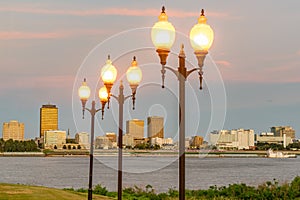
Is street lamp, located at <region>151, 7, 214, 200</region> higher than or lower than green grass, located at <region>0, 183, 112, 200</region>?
higher

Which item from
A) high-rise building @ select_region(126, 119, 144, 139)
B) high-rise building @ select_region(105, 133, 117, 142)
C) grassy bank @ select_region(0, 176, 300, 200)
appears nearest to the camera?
high-rise building @ select_region(126, 119, 144, 139)

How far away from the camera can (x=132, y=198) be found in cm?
2686

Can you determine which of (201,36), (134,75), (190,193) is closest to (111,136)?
(134,75)

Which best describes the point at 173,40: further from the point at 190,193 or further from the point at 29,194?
the point at 190,193

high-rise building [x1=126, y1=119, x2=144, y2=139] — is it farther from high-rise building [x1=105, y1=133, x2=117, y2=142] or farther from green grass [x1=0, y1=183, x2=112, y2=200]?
green grass [x1=0, y1=183, x2=112, y2=200]

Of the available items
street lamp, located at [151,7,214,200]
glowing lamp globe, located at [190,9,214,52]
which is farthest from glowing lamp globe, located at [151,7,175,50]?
glowing lamp globe, located at [190,9,214,52]

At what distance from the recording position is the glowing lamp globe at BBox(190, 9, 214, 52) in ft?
34.4

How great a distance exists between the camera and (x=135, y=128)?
17.5m

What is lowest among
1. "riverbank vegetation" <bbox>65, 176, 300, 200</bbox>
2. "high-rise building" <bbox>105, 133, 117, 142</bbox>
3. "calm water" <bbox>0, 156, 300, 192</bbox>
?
"calm water" <bbox>0, 156, 300, 192</bbox>

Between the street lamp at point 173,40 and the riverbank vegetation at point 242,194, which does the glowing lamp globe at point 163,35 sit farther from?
the riverbank vegetation at point 242,194

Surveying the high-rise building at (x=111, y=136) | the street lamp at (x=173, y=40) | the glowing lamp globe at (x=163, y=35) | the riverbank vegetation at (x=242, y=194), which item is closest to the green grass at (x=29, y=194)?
the riverbank vegetation at (x=242, y=194)

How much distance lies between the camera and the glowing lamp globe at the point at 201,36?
412 inches

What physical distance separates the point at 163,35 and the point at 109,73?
577 cm

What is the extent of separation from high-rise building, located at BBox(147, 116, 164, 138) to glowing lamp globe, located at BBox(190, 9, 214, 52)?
4236 mm
